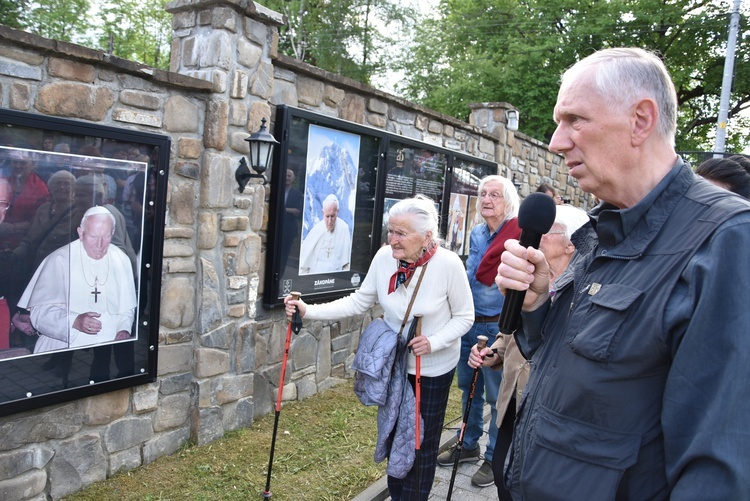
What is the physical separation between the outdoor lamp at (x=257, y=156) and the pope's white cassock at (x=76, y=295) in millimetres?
1044

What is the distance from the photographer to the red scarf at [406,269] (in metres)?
3.28

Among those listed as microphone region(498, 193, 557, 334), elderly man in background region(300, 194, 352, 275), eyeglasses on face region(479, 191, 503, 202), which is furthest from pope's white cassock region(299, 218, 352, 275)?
microphone region(498, 193, 557, 334)

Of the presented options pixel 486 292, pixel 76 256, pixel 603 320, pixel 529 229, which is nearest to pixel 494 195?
pixel 486 292

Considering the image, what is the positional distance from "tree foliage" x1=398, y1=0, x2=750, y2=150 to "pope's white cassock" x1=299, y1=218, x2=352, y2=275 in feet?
50.4

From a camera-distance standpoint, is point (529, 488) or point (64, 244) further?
point (64, 244)

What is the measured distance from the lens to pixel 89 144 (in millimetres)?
3223

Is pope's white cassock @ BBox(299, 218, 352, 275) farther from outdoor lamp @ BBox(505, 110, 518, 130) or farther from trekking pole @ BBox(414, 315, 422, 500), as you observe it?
outdoor lamp @ BBox(505, 110, 518, 130)

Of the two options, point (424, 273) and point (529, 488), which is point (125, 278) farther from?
point (529, 488)

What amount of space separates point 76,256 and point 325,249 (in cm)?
232

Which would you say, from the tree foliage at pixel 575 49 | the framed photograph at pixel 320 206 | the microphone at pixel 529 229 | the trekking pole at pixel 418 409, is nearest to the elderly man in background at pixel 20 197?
the framed photograph at pixel 320 206

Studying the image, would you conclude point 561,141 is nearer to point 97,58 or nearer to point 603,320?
point 603,320

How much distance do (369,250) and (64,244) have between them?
3115 millimetres

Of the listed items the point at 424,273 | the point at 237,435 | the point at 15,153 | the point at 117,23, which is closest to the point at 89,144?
the point at 15,153

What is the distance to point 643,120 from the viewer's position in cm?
132
